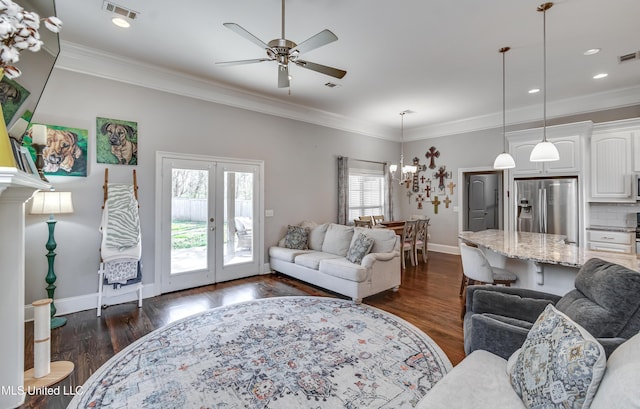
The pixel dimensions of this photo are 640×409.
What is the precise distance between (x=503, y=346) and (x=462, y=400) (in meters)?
0.59

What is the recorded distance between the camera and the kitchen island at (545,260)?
7.95ft

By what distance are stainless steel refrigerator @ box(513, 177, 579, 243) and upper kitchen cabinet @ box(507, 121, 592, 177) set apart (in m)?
0.16

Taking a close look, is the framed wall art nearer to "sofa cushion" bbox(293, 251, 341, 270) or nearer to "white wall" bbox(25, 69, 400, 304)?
"white wall" bbox(25, 69, 400, 304)

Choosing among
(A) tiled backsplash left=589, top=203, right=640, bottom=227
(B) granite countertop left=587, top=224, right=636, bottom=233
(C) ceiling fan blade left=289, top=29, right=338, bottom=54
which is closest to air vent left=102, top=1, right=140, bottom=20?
(C) ceiling fan blade left=289, top=29, right=338, bottom=54

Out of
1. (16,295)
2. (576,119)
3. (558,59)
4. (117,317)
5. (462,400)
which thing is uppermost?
(558,59)

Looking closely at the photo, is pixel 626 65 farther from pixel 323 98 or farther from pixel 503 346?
pixel 503 346

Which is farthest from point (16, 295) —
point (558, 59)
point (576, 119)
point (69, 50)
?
point (576, 119)

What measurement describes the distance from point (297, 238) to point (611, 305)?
4366mm

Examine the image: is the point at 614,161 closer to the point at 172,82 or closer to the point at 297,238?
the point at 297,238

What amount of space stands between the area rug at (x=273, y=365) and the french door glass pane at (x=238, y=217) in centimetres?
167

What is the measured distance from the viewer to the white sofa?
400 cm

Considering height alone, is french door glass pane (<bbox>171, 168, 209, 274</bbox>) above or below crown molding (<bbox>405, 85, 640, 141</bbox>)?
below

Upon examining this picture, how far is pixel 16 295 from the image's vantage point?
2.08 meters

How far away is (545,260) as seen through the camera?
8.02ft
